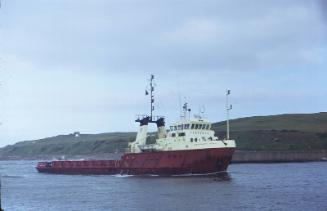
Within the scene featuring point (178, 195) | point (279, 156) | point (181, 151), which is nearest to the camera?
point (178, 195)

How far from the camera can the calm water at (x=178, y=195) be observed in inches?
1801

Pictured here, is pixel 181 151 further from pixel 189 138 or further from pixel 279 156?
pixel 279 156

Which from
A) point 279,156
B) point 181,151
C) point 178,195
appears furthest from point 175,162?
point 279,156

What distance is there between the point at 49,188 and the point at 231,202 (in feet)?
94.3

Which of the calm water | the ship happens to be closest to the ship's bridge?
the ship

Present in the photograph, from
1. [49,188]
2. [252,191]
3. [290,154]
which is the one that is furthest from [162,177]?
[290,154]

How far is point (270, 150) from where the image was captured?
140000mm

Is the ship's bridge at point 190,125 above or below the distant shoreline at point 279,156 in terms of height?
above

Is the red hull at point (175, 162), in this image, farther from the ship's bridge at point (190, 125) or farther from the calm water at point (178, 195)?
the ship's bridge at point (190, 125)

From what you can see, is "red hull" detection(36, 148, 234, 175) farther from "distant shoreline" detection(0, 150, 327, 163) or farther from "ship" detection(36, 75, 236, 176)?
"distant shoreline" detection(0, 150, 327, 163)

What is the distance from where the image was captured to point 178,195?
5266 cm

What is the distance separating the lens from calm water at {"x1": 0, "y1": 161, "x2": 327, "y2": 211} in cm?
4575

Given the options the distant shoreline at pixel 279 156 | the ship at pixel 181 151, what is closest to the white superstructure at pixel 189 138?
the ship at pixel 181 151

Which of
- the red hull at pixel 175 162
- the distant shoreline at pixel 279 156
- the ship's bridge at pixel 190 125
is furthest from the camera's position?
the distant shoreline at pixel 279 156
